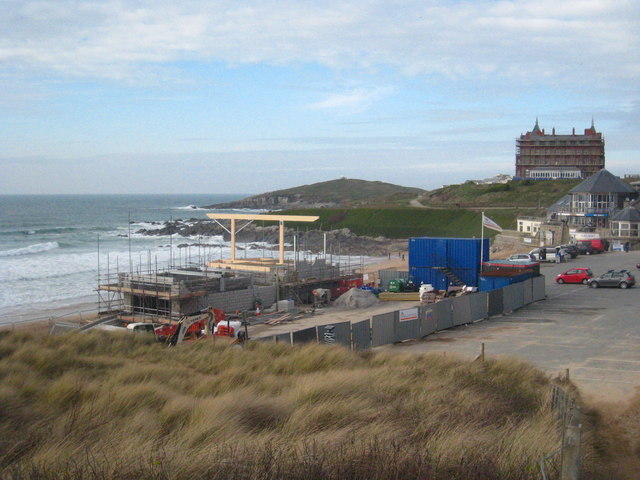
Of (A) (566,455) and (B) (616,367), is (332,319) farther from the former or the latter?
(A) (566,455)

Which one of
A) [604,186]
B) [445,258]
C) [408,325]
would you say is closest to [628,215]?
[604,186]

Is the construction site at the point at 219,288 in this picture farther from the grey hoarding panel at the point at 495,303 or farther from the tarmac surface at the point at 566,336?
the grey hoarding panel at the point at 495,303

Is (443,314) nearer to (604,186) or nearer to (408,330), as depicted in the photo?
(408,330)

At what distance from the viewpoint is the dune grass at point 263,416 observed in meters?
6.54

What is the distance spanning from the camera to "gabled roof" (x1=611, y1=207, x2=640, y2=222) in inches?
2217

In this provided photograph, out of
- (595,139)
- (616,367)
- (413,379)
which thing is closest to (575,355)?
(616,367)

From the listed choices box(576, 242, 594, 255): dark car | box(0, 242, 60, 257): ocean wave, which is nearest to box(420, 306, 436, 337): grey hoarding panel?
box(576, 242, 594, 255): dark car

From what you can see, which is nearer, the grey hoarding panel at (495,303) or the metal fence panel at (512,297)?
the grey hoarding panel at (495,303)

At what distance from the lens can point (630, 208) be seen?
57.2 metres

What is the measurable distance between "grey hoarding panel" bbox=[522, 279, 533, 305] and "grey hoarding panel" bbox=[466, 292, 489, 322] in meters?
3.70

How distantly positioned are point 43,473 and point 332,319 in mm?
22416

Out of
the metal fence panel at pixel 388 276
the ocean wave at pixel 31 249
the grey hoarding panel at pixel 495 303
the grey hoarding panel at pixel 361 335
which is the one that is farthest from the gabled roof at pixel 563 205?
the ocean wave at pixel 31 249

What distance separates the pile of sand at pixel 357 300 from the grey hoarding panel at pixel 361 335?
427 inches

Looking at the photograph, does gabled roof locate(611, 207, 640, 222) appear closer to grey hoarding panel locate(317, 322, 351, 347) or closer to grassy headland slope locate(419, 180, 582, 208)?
grassy headland slope locate(419, 180, 582, 208)
